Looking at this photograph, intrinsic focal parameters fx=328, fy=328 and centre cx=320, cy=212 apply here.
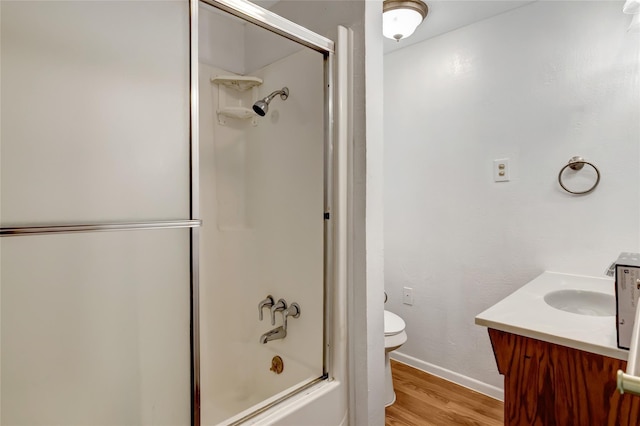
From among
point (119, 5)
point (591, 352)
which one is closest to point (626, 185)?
point (591, 352)

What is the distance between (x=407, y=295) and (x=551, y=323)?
1244 mm

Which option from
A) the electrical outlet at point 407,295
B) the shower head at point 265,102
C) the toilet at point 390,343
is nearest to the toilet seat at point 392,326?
the toilet at point 390,343

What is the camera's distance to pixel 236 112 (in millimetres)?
1713

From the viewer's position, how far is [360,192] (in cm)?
130

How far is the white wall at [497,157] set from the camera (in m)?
1.62

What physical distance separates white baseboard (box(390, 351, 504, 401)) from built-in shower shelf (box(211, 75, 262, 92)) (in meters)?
2.05

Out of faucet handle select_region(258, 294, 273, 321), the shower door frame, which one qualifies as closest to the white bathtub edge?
the shower door frame

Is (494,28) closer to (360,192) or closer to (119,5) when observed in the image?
(360,192)

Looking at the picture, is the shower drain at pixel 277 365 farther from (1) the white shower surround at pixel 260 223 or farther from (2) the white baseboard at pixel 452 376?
(2) the white baseboard at pixel 452 376

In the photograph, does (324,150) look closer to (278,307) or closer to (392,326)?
(278,307)

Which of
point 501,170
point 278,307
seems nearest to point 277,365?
point 278,307

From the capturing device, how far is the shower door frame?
951mm

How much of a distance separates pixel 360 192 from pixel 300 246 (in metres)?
0.40

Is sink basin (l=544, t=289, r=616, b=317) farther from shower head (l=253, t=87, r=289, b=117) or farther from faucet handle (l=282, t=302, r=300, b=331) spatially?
shower head (l=253, t=87, r=289, b=117)
